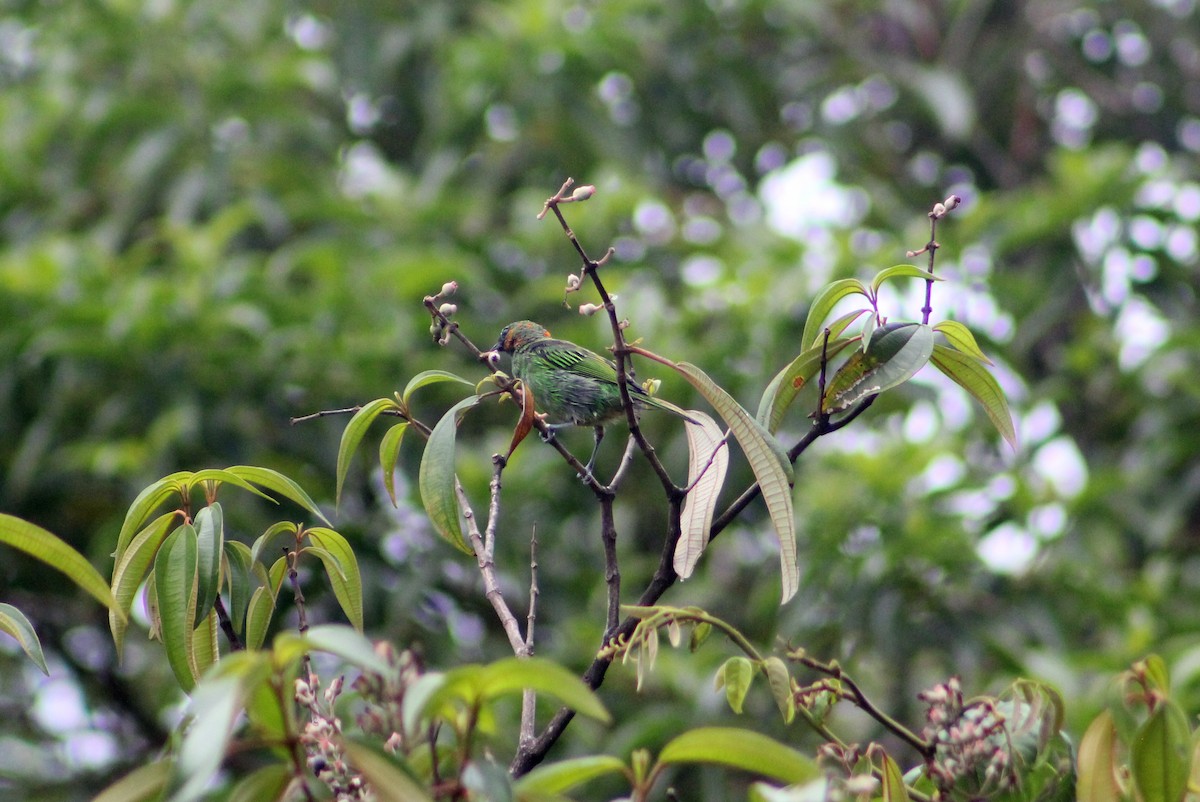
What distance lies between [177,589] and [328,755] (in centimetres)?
30

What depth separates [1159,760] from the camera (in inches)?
52.1

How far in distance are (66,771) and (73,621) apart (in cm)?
57

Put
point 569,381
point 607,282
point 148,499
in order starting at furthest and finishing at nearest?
point 607,282, point 569,381, point 148,499

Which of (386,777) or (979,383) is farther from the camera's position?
(979,383)

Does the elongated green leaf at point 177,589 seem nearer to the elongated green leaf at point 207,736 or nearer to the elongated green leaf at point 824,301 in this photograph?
the elongated green leaf at point 207,736

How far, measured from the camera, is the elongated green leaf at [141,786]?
46.7 inches

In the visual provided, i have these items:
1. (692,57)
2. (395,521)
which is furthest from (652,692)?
(692,57)

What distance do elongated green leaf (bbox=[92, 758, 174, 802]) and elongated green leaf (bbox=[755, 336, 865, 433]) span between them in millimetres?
869

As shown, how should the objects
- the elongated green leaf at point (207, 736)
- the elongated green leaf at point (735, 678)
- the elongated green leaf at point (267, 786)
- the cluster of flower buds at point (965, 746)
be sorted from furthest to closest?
the elongated green leaf at point (735, 678)
the cluster of flower buds at point (965, 746)
the elongated green leaf at point (267, 786)
the elongated green leaf at point (207, 736)

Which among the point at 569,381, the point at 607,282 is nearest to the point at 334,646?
the point at 569,381

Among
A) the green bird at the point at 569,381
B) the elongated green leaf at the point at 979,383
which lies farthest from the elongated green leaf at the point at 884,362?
the green bird at the point at 569,381

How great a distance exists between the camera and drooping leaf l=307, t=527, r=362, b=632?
170cm

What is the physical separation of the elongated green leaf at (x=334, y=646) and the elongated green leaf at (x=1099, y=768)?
83cm

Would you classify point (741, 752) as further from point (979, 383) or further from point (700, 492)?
point (979, 383)
